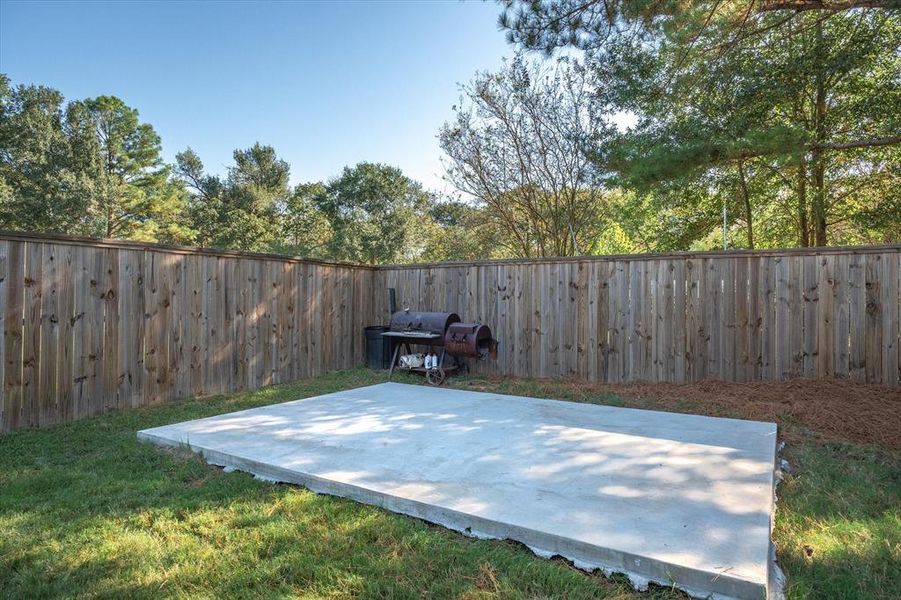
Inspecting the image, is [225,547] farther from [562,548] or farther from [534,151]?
[534,151]

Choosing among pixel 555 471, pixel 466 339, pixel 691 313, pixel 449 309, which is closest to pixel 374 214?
pixel 449 309

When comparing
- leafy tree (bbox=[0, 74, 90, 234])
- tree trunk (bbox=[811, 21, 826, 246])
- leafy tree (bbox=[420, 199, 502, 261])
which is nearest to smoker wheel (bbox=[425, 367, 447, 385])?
tree trunk (bbox=[811, 21, 826, 246])

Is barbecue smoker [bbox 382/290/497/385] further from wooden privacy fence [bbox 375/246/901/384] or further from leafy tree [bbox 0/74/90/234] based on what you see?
leafy tree [bbox 0/74/90/234]

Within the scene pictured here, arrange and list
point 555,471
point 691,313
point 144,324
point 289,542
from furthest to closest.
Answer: point 691,313
point 144,324
point 555,471
point 289,542

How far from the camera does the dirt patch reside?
3.41 metres

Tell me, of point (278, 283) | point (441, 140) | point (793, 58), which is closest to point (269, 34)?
point (441, 140)

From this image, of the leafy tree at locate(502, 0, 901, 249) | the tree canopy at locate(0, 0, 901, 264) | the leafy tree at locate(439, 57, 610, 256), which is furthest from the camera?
the leafy tree at locate(439, 57, 610, 256)

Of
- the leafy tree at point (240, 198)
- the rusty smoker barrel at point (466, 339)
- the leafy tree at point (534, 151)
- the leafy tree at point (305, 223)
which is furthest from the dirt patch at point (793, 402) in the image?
the leafy tree at point (240, 198)

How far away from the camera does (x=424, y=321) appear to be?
582cm

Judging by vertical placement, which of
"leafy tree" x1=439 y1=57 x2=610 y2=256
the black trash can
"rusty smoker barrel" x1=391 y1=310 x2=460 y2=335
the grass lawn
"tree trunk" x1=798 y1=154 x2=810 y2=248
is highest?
"leafy tree" x1=439 y1=57 x2=610 y2=256

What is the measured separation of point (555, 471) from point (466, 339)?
3.03 meters

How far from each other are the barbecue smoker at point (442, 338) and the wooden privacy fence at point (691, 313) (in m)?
0.51

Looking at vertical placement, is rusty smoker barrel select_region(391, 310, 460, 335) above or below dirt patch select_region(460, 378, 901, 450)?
above

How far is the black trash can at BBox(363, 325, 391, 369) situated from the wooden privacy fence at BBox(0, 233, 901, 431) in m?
0.44
